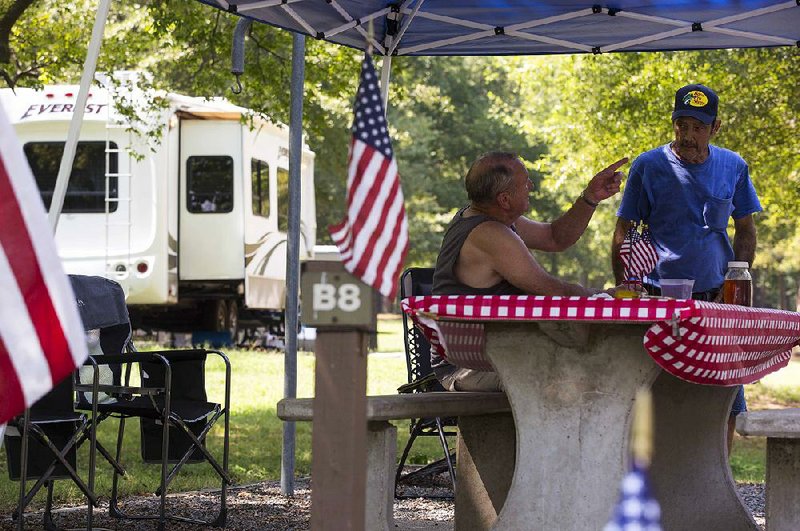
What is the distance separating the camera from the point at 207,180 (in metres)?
15.3

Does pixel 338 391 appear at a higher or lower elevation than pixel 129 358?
higher

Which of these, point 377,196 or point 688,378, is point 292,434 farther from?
point 377,196

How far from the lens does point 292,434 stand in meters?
6.51

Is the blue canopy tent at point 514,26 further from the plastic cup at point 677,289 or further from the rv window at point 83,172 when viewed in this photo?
the rv window at point 83,172

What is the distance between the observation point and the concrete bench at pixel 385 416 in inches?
171

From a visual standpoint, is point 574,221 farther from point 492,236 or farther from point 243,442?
point 243,442

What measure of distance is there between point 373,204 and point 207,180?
490 inches

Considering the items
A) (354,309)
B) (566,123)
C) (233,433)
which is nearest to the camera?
(354,309)

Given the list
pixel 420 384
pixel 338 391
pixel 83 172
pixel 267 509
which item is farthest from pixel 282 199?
pixel 338 391

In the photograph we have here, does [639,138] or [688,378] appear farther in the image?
[639,138]

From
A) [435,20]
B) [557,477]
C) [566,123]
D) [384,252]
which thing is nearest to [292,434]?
[435,20]

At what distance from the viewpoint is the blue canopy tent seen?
626 cm

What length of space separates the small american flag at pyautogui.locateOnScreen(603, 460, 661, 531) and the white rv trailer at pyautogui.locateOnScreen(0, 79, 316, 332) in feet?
31.4

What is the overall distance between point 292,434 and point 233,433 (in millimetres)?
3527
